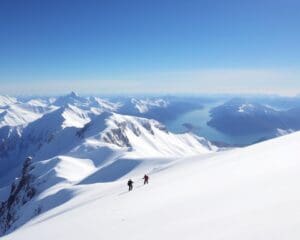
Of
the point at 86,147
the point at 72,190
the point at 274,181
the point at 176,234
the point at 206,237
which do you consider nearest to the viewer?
the point at 206,237

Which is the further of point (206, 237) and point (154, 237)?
point (154, 237)

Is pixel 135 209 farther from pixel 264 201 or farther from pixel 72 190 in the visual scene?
pixel 72 190

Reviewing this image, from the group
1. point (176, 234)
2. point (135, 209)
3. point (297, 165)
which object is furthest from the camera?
point (297, 165)

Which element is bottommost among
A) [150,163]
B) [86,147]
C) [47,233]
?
[86,147]

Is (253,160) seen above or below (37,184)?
above

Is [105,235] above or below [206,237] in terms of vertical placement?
below

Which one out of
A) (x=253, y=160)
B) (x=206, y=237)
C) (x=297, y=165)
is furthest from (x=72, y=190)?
(x=206, y=237)

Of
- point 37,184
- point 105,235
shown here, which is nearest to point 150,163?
Answer: point 37,184

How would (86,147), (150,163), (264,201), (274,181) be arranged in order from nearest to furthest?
1. (264,201)
2. (274,181)
3. (150,163)
4. (86,147)

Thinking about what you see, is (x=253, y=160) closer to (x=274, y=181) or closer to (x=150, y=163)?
(x=274, y=181)
